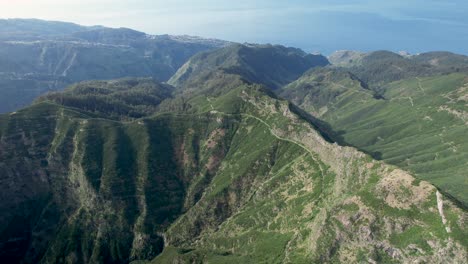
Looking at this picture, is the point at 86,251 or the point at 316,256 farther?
the point at 86,251

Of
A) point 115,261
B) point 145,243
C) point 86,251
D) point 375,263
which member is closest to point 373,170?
point 375,263

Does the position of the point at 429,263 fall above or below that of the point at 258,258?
above

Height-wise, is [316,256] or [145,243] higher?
[316,256]

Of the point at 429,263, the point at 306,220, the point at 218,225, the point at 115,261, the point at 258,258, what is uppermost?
the point at 429,263

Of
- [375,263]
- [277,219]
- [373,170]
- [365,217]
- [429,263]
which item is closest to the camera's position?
[429,263]

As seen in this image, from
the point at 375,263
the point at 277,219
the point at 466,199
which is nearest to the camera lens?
the point at 375,263

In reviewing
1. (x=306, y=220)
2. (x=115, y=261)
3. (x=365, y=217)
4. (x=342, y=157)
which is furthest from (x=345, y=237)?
(x=115, y=261)

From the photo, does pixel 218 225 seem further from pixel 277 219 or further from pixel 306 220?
pixel 306 220

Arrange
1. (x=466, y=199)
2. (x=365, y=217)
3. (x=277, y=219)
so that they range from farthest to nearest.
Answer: (x=466, y=199), (x=277, y=219), (x=365, y=217)

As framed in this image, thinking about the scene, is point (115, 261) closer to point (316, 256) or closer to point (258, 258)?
point (258, 258)
